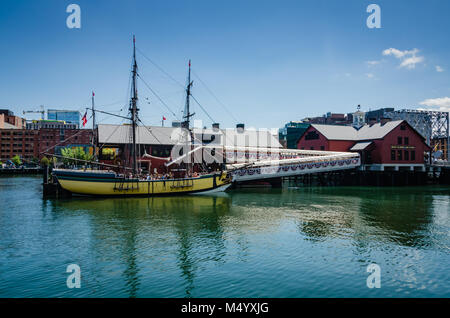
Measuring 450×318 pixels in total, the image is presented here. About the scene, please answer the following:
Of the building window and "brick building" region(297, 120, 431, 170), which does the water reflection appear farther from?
the building window

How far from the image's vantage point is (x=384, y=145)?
189 ft

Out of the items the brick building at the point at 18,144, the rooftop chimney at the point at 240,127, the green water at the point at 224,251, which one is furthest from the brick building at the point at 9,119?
the green water at the point at 224,251

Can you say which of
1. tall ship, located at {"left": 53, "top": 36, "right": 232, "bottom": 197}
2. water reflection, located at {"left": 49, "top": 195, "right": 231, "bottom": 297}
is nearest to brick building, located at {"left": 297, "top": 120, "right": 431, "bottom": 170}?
tall ship, located at {"left": 53, "top": 36, "right": 232, "bottom": 197}

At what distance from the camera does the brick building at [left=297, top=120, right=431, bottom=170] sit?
2283 inches

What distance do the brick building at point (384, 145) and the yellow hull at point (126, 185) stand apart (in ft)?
97.8

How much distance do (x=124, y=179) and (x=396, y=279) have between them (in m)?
33.0

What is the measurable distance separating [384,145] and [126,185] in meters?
45.0

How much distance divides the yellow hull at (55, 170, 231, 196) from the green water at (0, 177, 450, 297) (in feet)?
26.8

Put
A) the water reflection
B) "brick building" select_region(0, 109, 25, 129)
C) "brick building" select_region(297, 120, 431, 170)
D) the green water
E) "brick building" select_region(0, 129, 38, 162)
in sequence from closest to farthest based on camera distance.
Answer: the green water
the water reflection
"brick building" select_region(297, 120, 431, 170)
"brick building" select_region(0, 129, 38, 162)
"brick building" select_region(0, 109, 25, 129)

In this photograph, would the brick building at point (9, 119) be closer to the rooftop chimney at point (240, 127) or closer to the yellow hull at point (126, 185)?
the rooftop chimney at point (240, 127)

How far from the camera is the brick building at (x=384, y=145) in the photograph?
58000mm

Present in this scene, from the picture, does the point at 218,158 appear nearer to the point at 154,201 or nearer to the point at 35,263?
the point at 154,201

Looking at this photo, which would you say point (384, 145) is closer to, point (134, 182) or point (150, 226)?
point (134, 182)

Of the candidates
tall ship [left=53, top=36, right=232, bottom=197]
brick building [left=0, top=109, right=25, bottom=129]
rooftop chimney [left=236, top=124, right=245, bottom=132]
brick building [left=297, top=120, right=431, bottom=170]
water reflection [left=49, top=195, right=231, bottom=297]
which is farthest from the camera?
brick building [left=0, top=109, right=25, bottom=129]
